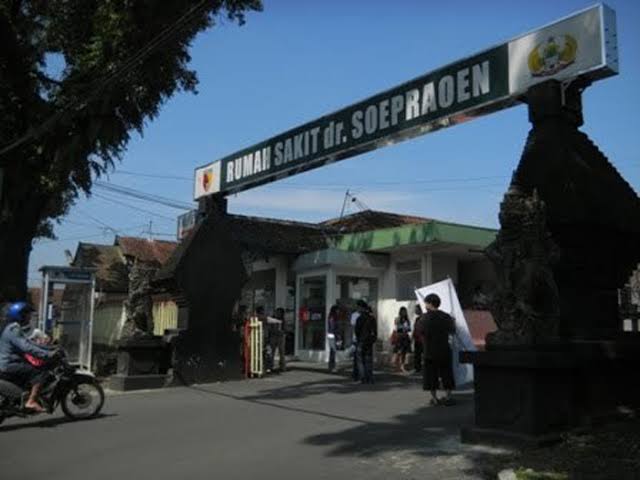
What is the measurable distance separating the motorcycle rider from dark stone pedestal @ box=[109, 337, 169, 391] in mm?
4915

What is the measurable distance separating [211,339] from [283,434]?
745cm

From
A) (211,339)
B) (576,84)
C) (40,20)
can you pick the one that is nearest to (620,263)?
(576,84)

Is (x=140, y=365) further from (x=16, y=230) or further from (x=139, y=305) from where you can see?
(x=16, y=230)

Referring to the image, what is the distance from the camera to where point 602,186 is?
30.5ft

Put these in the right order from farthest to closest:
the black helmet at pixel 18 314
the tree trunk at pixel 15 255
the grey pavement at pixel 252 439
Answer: the tree trunk at pixel 15 255 → the black helmet at pixel 18 314 → the grey pavement at pixel 252 439

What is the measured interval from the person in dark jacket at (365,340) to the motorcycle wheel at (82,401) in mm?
5998

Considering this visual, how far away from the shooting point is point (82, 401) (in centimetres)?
1121

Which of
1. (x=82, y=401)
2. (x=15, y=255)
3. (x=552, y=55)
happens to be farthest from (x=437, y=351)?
(x=15, y=255)

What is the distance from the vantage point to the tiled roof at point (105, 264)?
33.7 meters

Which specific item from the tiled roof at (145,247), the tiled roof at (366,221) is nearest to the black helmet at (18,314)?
the tiled roof at (366,221)

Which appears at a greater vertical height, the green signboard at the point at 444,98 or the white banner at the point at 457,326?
the green signboard at the point at 444,98

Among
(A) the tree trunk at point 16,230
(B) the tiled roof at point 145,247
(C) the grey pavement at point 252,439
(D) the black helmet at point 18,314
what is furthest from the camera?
(B) the tiled roof at point 145,247

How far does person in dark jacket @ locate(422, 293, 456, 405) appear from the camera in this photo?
455 inches

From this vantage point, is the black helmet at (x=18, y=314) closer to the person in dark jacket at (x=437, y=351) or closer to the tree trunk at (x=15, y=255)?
the person in dark jacket at (x=437, y=351)
